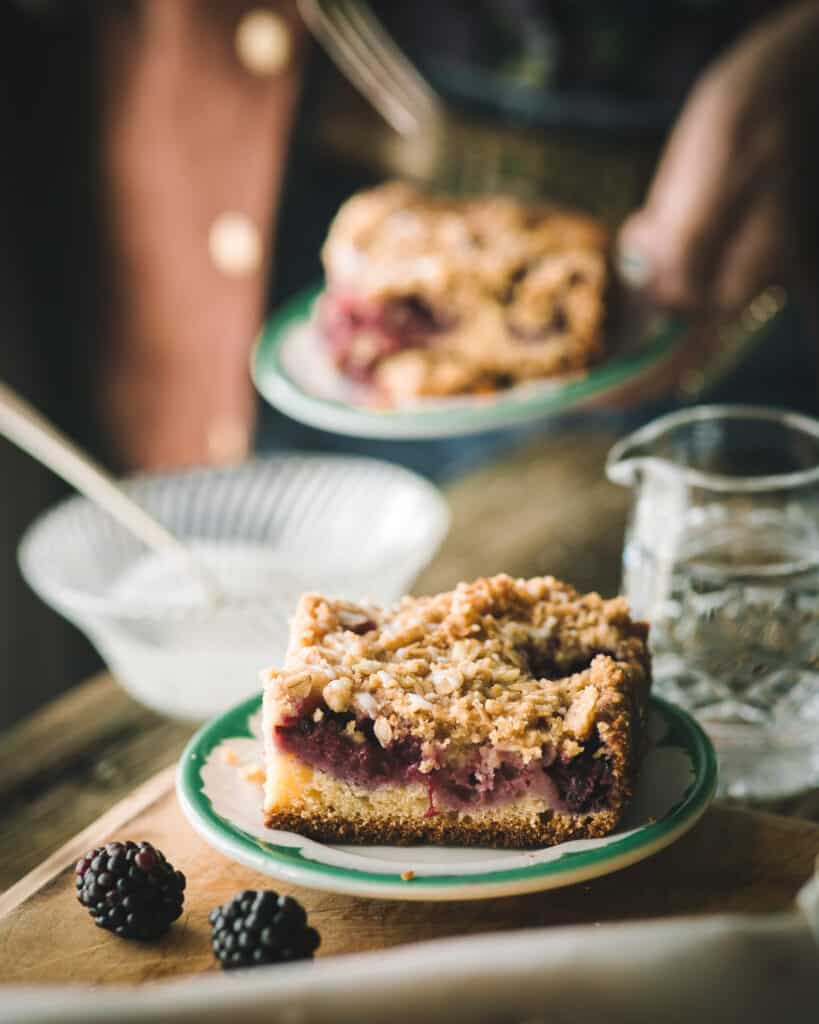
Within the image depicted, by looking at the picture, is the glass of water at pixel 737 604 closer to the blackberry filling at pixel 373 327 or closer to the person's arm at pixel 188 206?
the blackberry filling at pixel 373 327

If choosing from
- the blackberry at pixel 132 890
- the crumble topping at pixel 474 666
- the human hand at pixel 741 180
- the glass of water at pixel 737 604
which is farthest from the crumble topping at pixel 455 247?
the blackberry at pixel 132 890

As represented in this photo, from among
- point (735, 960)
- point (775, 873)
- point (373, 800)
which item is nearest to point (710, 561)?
point (775, 873)

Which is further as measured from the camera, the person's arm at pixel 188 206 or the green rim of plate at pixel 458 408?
the person's arm at pixel 188 206

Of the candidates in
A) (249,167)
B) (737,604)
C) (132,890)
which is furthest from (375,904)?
(249,167)

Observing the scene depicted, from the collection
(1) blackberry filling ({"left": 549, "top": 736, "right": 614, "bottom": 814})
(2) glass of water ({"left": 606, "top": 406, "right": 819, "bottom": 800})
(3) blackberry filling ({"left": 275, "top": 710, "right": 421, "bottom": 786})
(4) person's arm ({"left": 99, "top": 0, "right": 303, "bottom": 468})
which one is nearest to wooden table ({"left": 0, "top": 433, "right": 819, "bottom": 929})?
(2) glass of water ({"left": 606, "top": 406, "right": 819, "bottom": 800})

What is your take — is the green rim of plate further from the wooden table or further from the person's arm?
the person's arm
